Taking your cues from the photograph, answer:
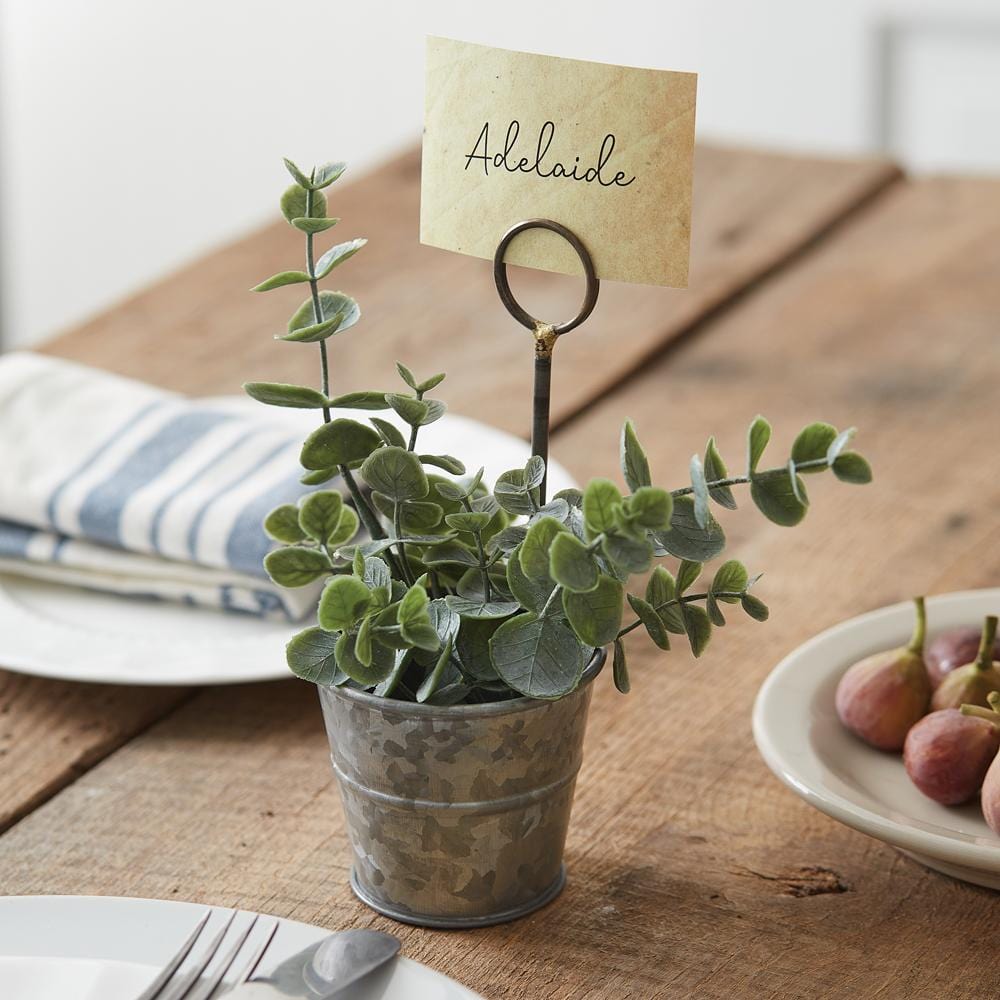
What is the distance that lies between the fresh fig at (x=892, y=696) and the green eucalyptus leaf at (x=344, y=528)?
258 mm

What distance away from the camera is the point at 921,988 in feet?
1.83

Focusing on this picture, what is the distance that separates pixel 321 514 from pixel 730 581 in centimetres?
16

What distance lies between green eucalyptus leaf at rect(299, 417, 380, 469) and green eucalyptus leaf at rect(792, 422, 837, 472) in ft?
0.51

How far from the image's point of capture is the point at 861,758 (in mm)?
666

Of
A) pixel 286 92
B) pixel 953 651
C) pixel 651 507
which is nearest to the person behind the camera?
pixel 651 507

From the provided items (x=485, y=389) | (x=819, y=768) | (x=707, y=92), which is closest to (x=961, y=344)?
(x=485, y=389)

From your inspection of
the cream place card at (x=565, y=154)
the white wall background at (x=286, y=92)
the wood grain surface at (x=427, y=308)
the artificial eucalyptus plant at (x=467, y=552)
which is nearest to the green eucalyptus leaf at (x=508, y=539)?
the artificial eucalyptus plant at (x=467, y=552)

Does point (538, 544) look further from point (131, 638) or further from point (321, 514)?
point (131, 638)

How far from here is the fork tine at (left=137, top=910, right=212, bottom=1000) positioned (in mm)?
503

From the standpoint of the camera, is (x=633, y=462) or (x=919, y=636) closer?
(x=633, y=462)

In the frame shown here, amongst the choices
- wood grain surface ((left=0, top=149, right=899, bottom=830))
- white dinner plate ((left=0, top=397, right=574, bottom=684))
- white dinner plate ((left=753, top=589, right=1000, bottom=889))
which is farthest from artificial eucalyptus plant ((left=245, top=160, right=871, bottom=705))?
wood grain surface ((left=0, top=149, right=899, bottom=830))

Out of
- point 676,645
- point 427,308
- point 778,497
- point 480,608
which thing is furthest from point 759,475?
point 427,308

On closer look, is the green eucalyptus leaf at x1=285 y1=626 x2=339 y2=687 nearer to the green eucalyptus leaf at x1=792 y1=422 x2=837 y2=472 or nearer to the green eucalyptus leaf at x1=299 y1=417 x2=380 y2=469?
the green eucalyptus leaf at x1=299 y1=417 x2=380 y2=469

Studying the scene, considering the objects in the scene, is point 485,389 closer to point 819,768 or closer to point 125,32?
point 819,768
